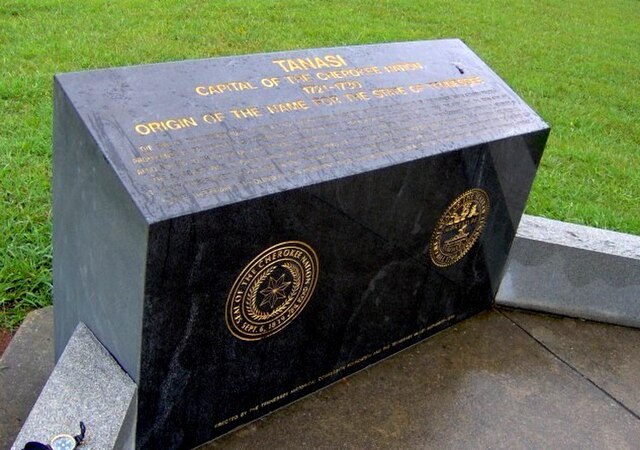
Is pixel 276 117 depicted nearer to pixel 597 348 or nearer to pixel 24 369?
pixel 24 369

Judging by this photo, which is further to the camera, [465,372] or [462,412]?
[465,372]

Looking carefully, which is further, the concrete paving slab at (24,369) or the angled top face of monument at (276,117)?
the concrete paving slab at (24,369)

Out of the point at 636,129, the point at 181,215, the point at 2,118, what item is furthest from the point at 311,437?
the point at 636,129

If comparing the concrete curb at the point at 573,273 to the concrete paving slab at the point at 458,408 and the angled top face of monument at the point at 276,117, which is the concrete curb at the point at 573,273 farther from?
the angled top face of monument at the point at 276,117

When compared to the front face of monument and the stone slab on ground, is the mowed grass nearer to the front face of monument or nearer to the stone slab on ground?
the stone slab on ground

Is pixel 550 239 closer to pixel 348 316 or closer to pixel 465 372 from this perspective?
pixel 465 372

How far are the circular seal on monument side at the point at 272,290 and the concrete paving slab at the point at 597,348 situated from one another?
137cm

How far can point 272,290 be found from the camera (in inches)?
94.1

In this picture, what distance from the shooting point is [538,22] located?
29.5ft

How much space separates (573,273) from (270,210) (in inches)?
70.5

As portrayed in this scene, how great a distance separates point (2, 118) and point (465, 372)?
310 centimetres

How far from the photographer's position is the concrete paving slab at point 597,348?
3150 mm

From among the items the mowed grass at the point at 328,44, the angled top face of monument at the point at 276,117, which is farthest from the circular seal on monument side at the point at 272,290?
the mowed grass at the point at 328,44

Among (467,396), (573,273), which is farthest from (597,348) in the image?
(467,396)
